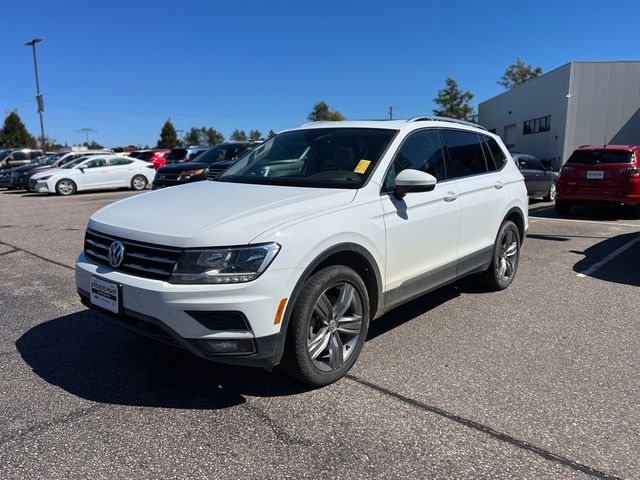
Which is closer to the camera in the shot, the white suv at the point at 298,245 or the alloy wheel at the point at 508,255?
the white suv at the point at 298,245

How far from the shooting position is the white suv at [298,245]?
2916mm

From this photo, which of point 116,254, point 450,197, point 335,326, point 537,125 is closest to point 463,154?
point 450,197

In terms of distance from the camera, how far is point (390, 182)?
154 inches

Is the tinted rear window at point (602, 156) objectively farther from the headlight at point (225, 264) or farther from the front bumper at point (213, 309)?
the headlight at point (225, 264)

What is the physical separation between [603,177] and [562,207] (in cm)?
139

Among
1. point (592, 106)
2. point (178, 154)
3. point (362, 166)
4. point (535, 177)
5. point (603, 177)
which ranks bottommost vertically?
point (535, 177)

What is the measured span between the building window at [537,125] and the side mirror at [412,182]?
32500 millimetres

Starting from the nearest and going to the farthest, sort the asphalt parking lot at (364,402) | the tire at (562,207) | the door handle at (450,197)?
the asphalt parking lot at (364,402) → the door handle at (450,197) → the tire at (562,207)

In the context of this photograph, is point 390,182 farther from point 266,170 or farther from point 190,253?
point 190,253

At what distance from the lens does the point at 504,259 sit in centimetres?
573

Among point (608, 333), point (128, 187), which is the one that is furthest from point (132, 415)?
point (128, 187)

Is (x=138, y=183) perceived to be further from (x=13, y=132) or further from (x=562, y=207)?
(x=13, y=132)

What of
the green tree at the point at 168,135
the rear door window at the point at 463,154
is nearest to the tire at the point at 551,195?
the rear door window at the point at 463,154

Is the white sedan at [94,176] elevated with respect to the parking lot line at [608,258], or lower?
elevated
